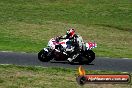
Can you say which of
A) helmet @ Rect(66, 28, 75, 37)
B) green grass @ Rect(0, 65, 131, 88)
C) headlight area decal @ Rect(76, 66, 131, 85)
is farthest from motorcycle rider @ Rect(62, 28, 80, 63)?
headlight area decal @ Rect(76, 66, 131, 85)

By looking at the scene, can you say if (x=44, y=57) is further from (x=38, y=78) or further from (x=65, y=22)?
(x=65, y=22)

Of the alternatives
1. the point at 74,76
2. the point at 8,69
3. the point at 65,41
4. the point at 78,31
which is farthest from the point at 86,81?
the point at 78,31

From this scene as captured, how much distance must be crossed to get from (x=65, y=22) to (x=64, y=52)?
2982 cm

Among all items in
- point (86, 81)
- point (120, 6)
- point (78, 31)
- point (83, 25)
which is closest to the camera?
point (86, 81)

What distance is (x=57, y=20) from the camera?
54719 millimetres

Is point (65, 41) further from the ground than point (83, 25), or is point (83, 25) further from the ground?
point (65, 41)

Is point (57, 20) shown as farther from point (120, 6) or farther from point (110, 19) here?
point (120, 6)

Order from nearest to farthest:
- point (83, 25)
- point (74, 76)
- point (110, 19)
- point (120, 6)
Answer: point (74, 76)
point (83, 25)
point (110, 19)
point (120, 6)

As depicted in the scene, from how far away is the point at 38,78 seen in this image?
19047mm

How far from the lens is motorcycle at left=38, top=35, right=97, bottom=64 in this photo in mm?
23922

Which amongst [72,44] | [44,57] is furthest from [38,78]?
[72,44]

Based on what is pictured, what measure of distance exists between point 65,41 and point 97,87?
6.80 m

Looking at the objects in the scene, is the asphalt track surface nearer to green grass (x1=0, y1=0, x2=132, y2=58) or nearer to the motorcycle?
the motorcycle

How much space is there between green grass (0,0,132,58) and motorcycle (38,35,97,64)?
4.97m
